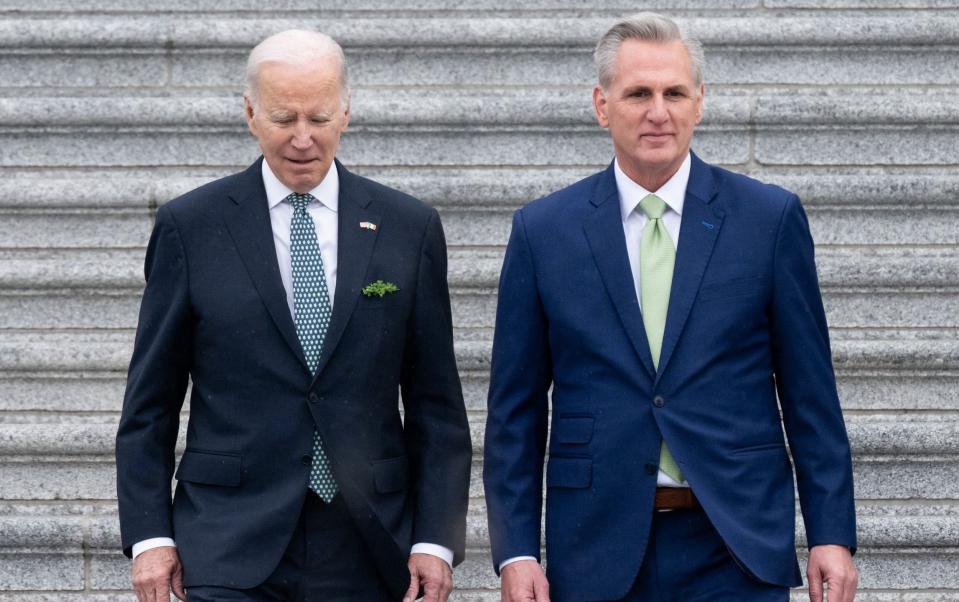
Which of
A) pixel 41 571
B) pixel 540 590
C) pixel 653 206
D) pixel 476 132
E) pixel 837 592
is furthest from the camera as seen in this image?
pixel 476 132

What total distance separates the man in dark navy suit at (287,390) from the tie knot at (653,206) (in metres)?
0.56

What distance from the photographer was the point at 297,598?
350cm

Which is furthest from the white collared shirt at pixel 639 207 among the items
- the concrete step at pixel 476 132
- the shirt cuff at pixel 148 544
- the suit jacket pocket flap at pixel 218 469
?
the concrete step at pixel 476 132

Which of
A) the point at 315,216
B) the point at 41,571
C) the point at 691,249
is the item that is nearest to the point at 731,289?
the point at 691,249

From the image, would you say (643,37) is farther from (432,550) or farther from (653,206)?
(432,550)

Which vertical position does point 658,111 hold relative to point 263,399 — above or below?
above

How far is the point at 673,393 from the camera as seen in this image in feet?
11.1

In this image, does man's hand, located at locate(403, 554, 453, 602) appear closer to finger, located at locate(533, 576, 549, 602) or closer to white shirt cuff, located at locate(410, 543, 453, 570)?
white shirt cuff, located at locate(410, 543, 453, 570)

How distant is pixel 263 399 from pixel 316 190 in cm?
52

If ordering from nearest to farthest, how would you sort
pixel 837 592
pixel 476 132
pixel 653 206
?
1. pixel 837 592
2. pixel 653 206
3. pixel 476 132

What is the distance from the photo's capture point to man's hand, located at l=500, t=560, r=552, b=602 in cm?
343

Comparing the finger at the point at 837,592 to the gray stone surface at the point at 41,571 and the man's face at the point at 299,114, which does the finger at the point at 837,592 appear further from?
the gray stone surface at the point at 41,571

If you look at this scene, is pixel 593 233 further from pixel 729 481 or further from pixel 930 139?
pixel 930 139

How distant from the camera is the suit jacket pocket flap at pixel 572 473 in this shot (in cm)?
343
